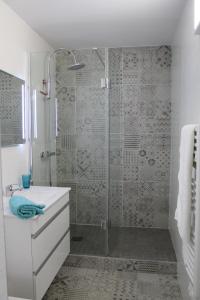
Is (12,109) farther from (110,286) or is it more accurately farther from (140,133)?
(110,286)

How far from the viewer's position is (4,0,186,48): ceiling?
6.84 feet

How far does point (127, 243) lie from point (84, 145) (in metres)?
1.23

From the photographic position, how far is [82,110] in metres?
2.91

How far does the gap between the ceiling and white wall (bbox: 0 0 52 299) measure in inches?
3.5

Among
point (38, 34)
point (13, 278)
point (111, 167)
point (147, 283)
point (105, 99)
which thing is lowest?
point (147, 283)

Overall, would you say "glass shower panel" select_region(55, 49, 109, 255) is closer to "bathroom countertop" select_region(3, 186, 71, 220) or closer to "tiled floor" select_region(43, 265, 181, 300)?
"tiled floor" select_region(43, 265, 181, 300)

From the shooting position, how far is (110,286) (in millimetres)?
2162

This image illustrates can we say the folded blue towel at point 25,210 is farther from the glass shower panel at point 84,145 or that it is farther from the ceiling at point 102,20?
the ceiling at point 102,20

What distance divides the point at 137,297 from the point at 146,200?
4.49 feet

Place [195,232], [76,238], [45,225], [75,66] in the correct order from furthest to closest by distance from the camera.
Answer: [76,238], [75,66], [45,225], [195,232]

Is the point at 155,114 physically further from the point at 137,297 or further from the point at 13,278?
the point at 13,278

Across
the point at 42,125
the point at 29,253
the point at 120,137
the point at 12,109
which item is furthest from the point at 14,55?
the point at 29,253

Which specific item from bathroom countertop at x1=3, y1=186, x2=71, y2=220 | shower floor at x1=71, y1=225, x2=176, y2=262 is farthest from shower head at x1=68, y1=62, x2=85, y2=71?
shower floor at x1=71, y1=225, x2=176, y2=262

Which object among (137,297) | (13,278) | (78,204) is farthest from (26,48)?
(137,297)
